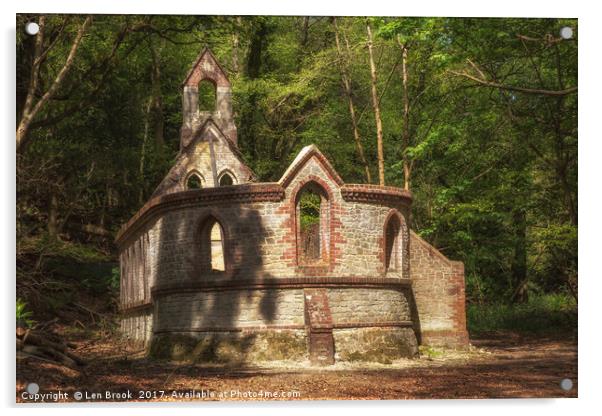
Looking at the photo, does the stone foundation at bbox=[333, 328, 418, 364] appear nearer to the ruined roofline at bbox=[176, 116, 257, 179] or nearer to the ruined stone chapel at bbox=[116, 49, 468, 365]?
the ruined stone chapel at bbox=[116, 49, 468, 365]

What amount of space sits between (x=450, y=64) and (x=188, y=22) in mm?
4999

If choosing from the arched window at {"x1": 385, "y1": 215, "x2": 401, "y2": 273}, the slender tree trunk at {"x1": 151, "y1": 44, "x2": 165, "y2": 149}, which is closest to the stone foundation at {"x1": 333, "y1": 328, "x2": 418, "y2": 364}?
the arched window at {"x1": 385, "y1": 215, "x2": 401, "y2": 273}

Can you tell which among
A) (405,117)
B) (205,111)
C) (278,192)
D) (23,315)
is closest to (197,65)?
(205,111)

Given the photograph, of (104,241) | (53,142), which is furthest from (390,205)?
(104,241)

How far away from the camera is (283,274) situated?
16.5 meters

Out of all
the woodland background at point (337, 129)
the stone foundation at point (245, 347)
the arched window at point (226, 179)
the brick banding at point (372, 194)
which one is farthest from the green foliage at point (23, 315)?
the arched window at point (226, 179)

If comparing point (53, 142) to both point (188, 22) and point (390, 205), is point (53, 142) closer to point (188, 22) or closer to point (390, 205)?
point (188, 22)

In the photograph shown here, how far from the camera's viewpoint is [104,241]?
2358 cm

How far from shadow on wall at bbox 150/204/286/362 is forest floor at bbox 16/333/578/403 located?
595mm

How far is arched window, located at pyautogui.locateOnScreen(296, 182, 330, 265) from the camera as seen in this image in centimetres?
1684

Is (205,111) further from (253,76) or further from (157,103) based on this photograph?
(253,76)

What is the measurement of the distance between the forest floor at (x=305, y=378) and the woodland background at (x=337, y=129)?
0.91 m

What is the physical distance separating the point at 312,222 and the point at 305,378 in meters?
9.98
